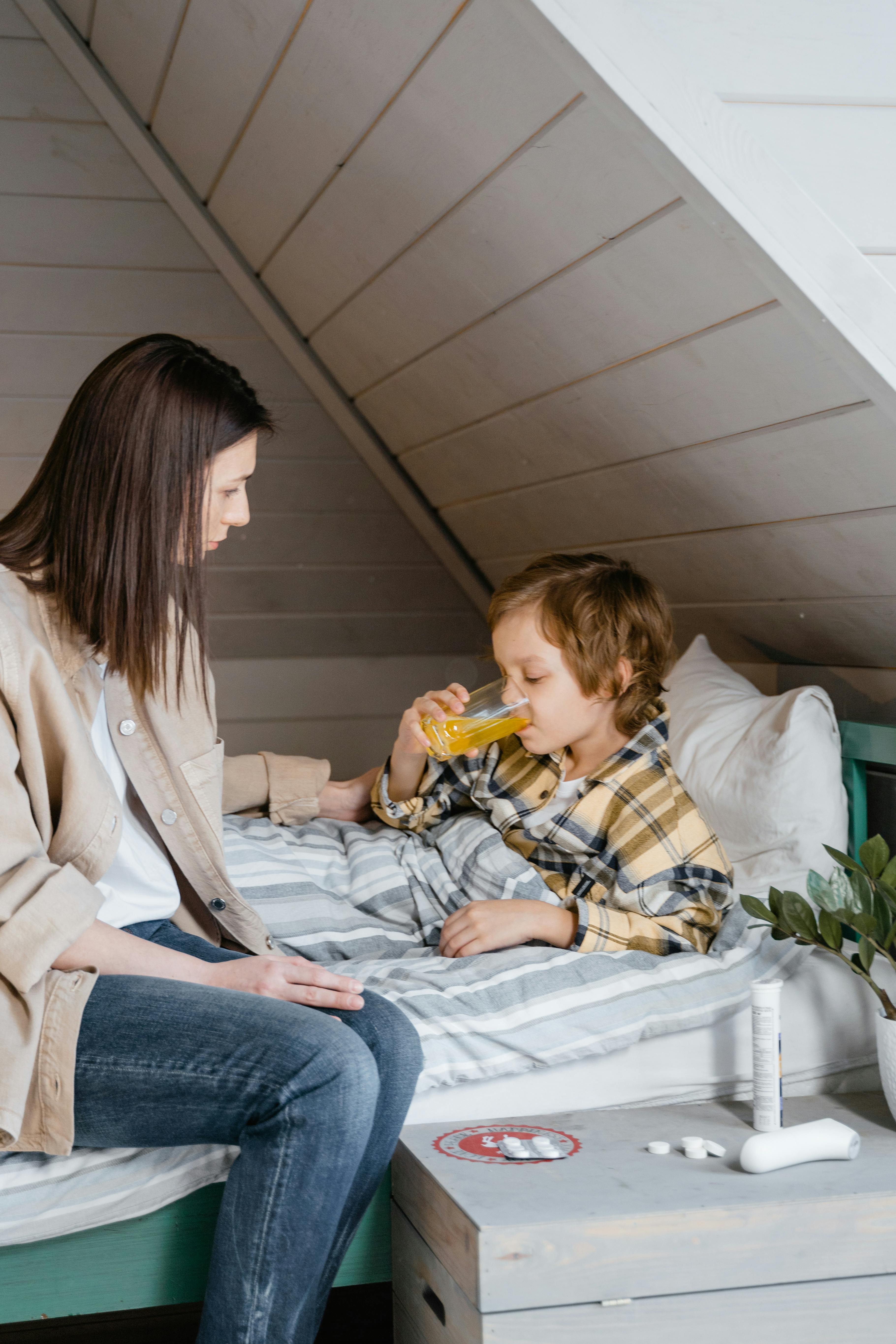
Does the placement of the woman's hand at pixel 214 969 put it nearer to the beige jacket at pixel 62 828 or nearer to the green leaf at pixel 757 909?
the beige jacket at pixel 62 828

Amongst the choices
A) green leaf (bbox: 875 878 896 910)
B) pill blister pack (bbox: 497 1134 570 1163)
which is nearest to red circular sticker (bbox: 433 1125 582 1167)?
pill blister pack (bbox: 497 1134 570 1163)

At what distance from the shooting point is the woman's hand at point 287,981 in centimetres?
112

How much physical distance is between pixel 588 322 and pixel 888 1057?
3.17 feet

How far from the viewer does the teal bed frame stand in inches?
44.1

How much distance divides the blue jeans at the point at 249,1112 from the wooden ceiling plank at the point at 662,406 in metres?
0.87

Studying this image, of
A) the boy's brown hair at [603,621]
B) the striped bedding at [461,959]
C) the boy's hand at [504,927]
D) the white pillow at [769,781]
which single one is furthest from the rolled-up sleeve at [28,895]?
the white pillow at [769,781]

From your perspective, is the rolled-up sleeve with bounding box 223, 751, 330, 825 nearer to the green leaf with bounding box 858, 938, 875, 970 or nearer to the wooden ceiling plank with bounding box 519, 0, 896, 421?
the green leaf with bounding box 858, 938, 875, 970

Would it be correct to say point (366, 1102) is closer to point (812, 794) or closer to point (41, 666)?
point (41, 666)

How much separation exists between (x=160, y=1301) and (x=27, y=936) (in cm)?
45

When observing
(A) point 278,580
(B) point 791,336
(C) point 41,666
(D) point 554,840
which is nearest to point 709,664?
(D) point 554,840

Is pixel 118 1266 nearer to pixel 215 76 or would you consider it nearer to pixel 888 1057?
pixel 888 1057

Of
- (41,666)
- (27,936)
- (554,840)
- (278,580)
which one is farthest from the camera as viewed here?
(278,580)

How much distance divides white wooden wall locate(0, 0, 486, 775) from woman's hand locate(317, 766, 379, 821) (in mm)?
719

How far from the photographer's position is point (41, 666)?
3.56 feet
